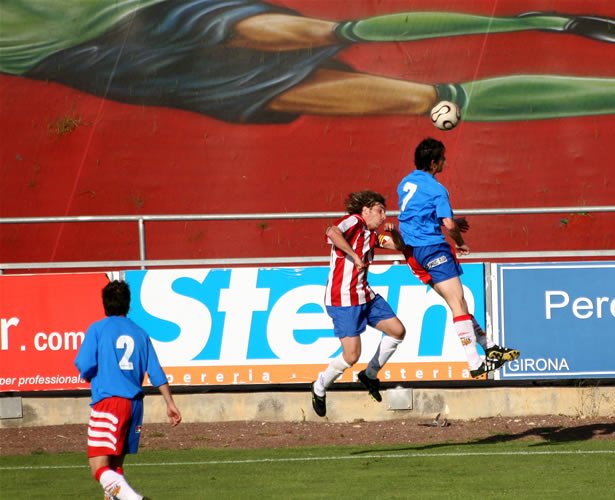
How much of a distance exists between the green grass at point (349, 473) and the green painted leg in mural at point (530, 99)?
12.2 meters

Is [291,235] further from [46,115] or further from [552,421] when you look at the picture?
[552,421]

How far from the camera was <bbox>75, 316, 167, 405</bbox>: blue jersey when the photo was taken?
6.77 metres

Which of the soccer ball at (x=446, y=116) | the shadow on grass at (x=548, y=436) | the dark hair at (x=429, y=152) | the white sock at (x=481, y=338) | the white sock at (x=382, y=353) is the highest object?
the soccer ball at (x=446, y=116)

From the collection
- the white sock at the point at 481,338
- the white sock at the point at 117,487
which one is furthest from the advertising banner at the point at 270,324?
the white sock at the point at 117,487

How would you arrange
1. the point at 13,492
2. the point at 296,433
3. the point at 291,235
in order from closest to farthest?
the point at 13,492
the point at 296,433
the point at 291,235

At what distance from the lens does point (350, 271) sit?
10.1m

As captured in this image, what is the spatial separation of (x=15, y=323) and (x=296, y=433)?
335cm

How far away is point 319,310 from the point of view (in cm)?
1212

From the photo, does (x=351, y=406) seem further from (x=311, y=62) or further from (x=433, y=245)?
(x=311, y=62)

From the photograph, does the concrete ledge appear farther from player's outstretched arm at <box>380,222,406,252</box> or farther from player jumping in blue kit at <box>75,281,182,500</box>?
player jumping in blue kit at <box>75,281,182,500</box>

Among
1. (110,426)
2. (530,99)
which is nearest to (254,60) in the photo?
(530,99)

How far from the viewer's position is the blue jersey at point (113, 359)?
6.77 meters

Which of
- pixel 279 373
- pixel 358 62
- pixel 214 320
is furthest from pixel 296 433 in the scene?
pixel 358 62

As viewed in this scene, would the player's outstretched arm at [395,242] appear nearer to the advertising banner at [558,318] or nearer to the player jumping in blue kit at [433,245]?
the player jumping in blue kit at [433,245]
